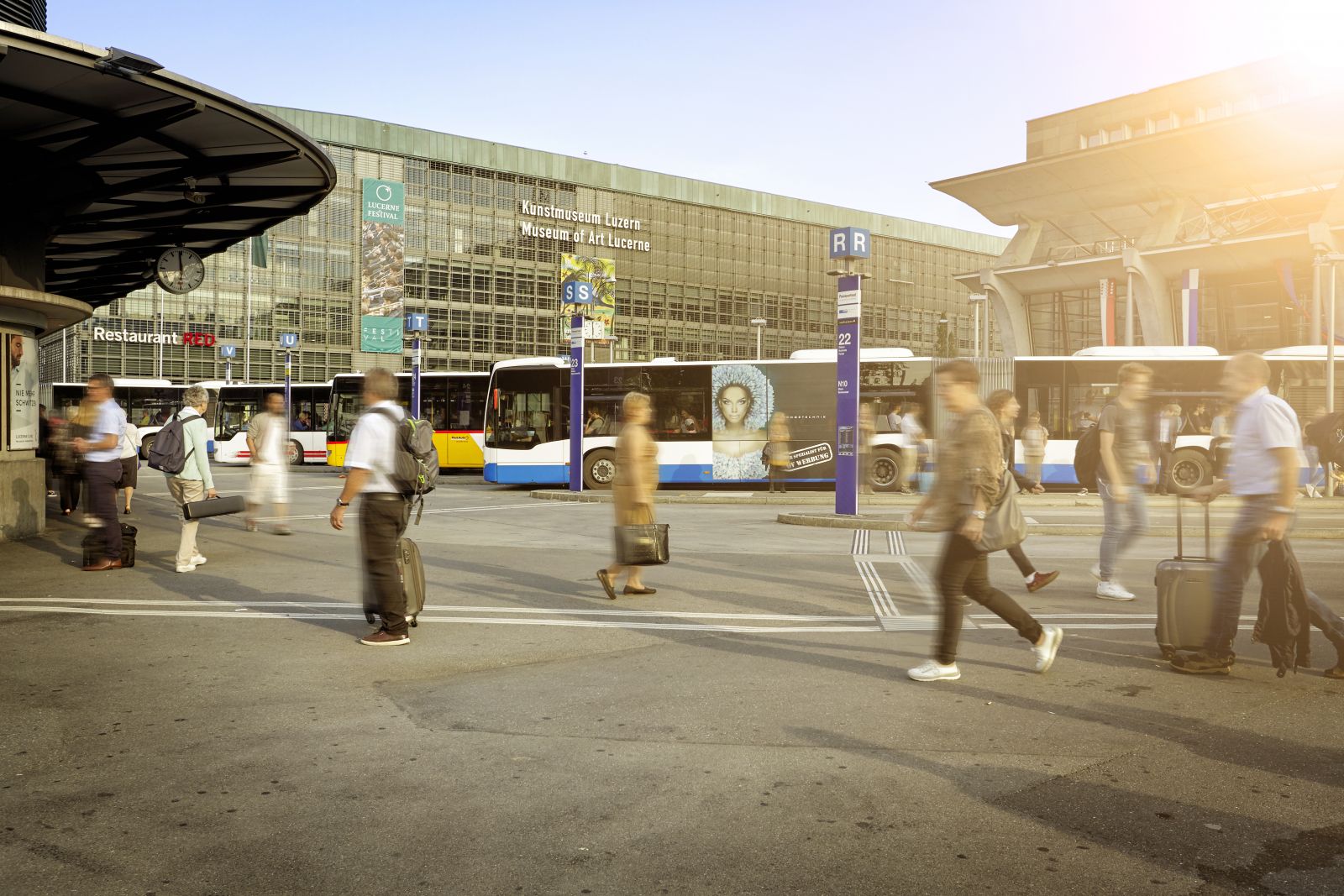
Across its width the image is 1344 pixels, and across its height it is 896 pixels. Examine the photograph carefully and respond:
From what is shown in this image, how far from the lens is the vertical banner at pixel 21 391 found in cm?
1366

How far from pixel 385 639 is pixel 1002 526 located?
13.3 feet

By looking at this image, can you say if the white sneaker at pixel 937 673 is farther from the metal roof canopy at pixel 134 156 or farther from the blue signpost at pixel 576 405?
the blue signpost at pixel 576 405

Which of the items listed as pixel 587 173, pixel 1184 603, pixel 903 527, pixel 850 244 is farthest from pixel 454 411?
pixel 587 173

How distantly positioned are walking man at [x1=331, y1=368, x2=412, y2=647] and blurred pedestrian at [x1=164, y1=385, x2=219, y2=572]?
452 centimetres

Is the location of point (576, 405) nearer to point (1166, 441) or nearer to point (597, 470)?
point (597, 470)

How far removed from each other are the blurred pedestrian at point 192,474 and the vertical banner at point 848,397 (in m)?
9.58

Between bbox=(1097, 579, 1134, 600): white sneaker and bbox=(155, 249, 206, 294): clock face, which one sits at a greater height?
bbox=(155, 249, 206, 294): clock face

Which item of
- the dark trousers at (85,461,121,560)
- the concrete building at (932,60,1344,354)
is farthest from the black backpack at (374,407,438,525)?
the concrete building at (932,60,1344,354)

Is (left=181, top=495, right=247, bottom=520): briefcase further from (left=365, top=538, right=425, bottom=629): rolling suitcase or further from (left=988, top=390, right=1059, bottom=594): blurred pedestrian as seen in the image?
(left=988, top=390, right=1059, bottom=594): blurred pedestrian

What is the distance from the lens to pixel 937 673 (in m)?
6.03

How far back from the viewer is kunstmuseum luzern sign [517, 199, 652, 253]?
258 feet

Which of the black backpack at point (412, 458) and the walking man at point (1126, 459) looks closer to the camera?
the black backpack at point (412, 458)

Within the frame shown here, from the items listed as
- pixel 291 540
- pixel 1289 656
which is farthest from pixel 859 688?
pixel 291 540

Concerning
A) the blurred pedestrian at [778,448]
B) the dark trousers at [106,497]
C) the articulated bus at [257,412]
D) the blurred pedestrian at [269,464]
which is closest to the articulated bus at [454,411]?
the articulated bus at [257,412]
